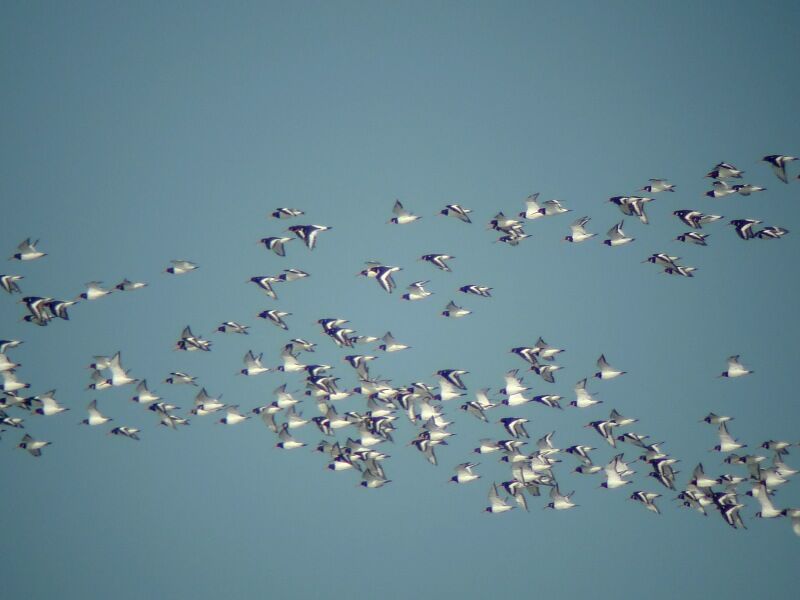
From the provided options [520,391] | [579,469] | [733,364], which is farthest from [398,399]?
[733,364]

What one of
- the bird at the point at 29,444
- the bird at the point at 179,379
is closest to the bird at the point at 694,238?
the bird at the point at 179,379

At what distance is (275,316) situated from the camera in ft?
84.6

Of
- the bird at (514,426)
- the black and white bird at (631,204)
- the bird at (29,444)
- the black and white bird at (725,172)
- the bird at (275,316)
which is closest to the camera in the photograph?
the black and white bird at (725,172)

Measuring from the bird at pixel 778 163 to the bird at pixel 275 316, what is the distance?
14807mm

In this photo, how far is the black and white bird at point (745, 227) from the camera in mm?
21681

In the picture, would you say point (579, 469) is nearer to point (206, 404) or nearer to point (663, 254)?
point (663, 254)

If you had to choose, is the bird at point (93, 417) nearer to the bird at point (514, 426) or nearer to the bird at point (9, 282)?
the bird at point (9, 282)

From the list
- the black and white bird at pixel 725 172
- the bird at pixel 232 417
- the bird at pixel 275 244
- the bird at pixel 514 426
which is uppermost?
the bird at pixel 275 244

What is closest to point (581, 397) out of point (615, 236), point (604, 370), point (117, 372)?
point (604, 370)

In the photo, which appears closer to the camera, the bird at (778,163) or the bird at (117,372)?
the bird at (778,163)

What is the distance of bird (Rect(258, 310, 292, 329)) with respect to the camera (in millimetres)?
25594

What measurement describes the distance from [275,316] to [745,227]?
1427cm

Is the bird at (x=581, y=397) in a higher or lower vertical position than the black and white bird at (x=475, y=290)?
lower

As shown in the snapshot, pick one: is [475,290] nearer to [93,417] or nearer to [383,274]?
[383,274]
